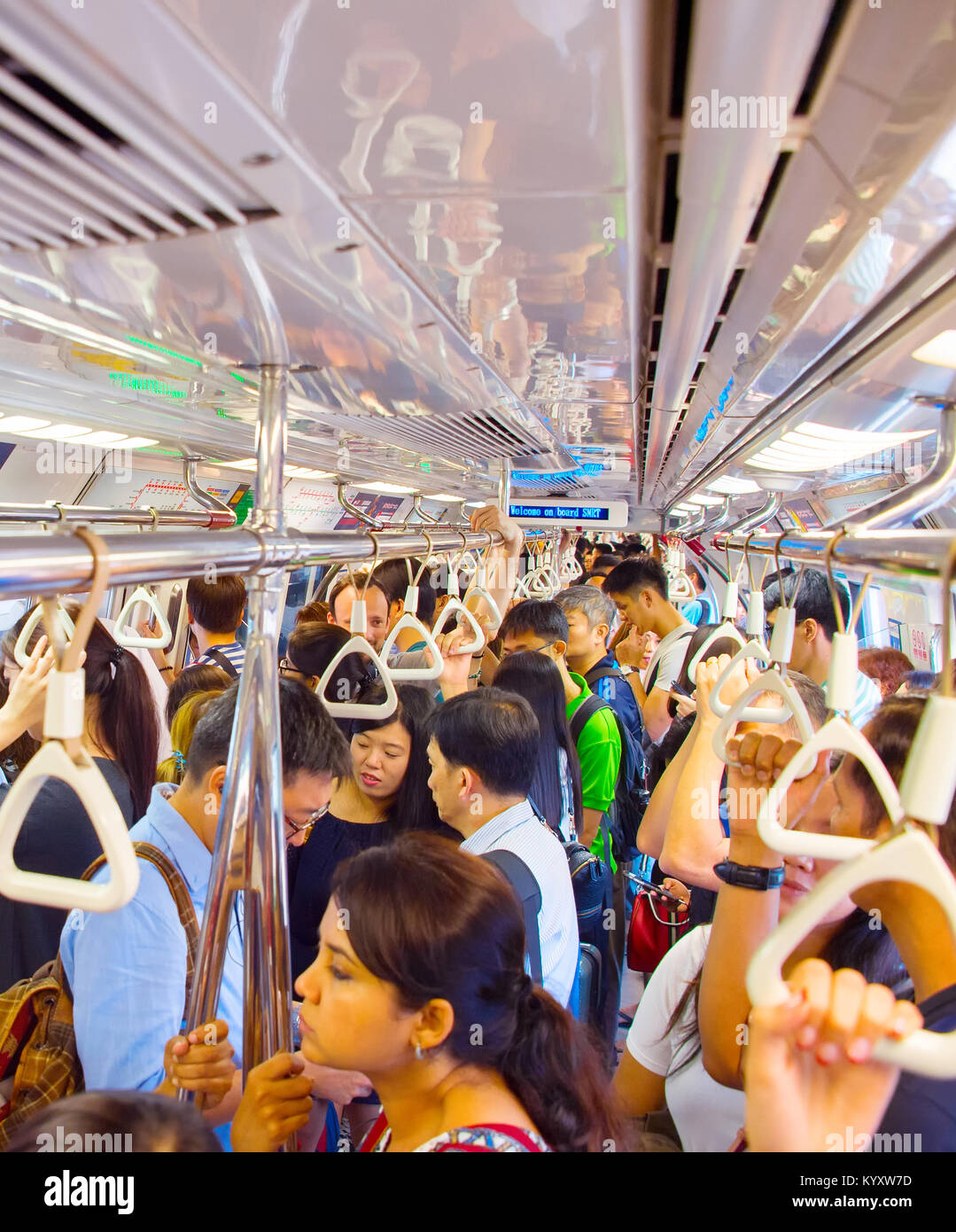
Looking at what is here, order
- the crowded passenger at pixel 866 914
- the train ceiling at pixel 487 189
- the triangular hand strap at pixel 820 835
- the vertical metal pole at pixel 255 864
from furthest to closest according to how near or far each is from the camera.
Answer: the vertical metal pole at pixel 255 864
the crowded passenger at pixel 866 914
the triangular hand strap at pixel 820 835
the train ceiling at pixel 487 189

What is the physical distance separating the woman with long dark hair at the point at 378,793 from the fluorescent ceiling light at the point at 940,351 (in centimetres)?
219

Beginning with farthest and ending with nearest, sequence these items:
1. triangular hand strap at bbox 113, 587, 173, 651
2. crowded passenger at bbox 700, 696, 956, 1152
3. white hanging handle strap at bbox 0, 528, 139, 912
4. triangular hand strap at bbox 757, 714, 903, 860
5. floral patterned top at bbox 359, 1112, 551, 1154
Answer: triangular hand strap at bbox 113, 587, 173, 651 < floral patterned top at bbox 359, 1112, 551, 1154 < crowded passenger at bbox 700, 696, 956, 1152 < triangular hand strap at bbox 757, 714, 903, 860 < white hanging handle strap at bbox 0, 528, 139, 912

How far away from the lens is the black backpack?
4.48 meters

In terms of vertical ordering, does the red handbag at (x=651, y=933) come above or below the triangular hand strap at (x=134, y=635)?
Result: below

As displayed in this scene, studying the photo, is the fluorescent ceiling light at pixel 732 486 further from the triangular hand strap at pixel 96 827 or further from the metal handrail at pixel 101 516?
the triangular hand strap at pixel 96 827

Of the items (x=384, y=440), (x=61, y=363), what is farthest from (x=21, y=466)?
(x=61, y=363)

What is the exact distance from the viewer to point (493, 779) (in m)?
2.61

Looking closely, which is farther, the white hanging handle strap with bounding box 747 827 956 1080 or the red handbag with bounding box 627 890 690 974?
the red handbag with bounding box 627 890 690 974

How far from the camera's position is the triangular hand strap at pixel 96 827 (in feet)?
2.69

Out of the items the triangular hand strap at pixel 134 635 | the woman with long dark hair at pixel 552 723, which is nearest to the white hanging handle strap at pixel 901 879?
the triangular hand strap at pixel 134 635

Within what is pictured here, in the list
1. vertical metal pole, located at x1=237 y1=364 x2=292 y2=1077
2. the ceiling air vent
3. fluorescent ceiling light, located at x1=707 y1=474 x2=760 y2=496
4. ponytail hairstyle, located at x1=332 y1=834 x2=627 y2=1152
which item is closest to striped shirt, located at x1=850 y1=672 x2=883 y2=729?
fluorescent ceiling light, located at x1=707 y1=474 x2=760 y2=496

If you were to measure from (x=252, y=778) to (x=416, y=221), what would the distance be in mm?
920

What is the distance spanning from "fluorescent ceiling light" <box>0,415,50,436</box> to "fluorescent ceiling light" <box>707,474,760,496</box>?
10.0ft

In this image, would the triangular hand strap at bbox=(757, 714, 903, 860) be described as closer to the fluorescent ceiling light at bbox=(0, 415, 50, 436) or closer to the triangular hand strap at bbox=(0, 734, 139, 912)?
the triangular hand strap at bbox=(0, 734, 139, 912)
